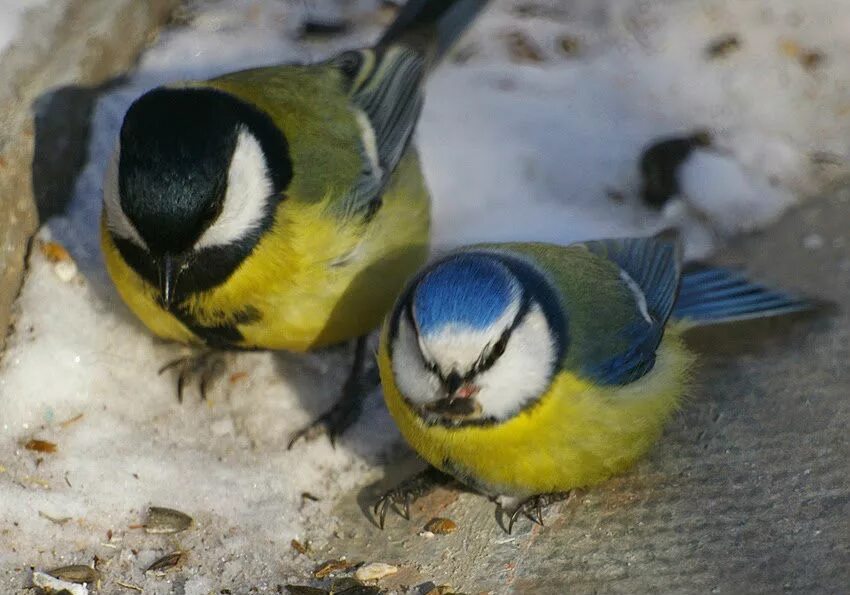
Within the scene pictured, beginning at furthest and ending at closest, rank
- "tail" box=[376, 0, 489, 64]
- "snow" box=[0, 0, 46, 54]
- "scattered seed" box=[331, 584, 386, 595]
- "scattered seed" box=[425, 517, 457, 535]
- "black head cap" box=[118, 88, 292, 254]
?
"tail" box=[376, 0, 489, 64] → "snow" box=[0, 0, 46, 54] → "scattered seed" box=[425, 517, 457, 535] → "scattered seed" box=[331, 584, 386, 595] → "black head cap" box=[118, 88, 292, 254]

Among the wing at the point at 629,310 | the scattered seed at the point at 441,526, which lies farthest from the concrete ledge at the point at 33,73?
the wing at the point at 629,310

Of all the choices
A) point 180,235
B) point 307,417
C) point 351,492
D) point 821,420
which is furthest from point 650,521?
point 180,235

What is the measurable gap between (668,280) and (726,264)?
513 mm

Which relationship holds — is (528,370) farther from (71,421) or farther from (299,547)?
(71,421)

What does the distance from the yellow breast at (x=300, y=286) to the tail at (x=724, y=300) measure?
757 mm

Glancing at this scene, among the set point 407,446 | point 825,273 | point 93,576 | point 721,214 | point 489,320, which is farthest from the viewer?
point 721,214

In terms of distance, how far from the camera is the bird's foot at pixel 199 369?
3.08 metres

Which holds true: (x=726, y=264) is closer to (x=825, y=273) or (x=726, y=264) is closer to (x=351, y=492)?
(x=825, y=273)

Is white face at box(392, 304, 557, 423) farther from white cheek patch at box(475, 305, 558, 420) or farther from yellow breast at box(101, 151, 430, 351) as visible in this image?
yellow breast at box(101, 151, 430, 351)

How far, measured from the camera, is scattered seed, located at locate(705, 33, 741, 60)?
4043 millimetres

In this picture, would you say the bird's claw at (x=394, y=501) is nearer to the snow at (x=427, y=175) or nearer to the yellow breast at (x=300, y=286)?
the snow at (x=427, y=175)

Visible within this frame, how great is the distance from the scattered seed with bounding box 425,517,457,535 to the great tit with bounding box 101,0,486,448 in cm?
41

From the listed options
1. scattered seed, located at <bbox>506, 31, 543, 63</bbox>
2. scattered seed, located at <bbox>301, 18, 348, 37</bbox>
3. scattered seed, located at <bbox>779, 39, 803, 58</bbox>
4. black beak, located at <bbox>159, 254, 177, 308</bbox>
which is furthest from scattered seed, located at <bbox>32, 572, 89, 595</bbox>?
scattered seed, located at <bbox>779, 39, 803, 58</bbox>

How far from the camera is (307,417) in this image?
3096mm
